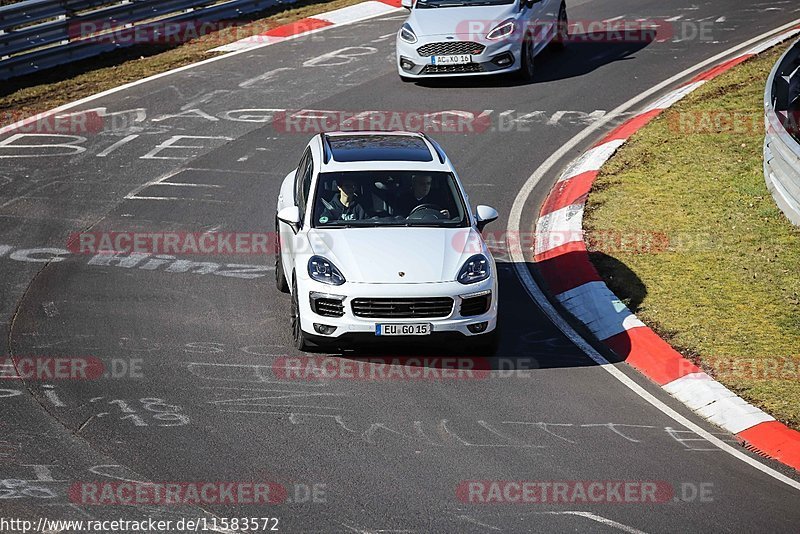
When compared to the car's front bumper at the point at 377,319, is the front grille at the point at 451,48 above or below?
above

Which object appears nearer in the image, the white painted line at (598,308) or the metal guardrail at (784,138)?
the white painted line at (598,308)

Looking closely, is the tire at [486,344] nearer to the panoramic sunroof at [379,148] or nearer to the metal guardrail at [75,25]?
the panoramic sunroof at [379,148]

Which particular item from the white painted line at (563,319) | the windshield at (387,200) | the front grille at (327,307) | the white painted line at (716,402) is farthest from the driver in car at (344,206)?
the white painted line at (716,402)

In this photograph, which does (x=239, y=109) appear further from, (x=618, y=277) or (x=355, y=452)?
(x=355, y=452)

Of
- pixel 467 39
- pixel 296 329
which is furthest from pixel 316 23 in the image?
pixel 296 329

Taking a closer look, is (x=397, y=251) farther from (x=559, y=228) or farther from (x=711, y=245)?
(x=711, y=245)

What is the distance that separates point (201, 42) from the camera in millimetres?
24156

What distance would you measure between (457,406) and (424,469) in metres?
1.24

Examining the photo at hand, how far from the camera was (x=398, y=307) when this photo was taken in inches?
398

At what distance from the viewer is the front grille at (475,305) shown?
33.6 ft

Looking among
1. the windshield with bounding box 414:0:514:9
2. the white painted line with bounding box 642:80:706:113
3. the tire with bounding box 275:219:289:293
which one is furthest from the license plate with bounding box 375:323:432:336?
the windshield with bounding box 414:0:514:9

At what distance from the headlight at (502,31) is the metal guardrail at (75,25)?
7.66 metres

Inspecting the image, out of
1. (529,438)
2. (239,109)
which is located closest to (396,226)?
(529,438)

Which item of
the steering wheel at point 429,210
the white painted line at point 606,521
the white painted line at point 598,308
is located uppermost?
the steering wheel at point 429,210
